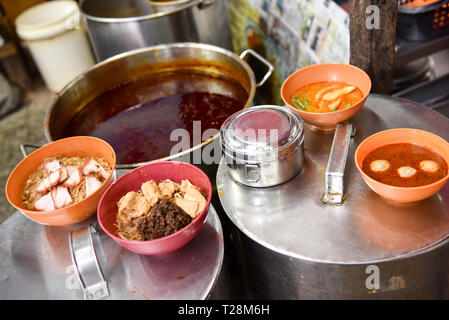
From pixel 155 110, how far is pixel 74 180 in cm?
113

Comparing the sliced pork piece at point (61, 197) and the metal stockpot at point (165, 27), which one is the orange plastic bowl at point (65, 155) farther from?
the metal stockpot at point (165, 27)

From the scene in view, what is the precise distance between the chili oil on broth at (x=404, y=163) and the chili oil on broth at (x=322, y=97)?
1.14 ft

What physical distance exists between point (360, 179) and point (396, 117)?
1.57 feet

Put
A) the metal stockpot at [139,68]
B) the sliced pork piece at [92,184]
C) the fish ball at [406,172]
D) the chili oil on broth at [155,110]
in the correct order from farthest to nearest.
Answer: the metal stockpot at [139,68], the chili oil on broth at [155,110], the sliced pork piece at [92,184], the fish ball at [406,172]

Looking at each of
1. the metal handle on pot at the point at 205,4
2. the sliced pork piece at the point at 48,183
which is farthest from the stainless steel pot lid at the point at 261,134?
the metal handle on pot at the point at 205,4

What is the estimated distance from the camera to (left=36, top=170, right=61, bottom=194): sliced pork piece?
1795 millimetres

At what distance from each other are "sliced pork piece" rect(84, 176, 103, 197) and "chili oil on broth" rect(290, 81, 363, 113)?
3.44ft

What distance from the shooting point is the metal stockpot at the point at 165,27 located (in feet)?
10.2

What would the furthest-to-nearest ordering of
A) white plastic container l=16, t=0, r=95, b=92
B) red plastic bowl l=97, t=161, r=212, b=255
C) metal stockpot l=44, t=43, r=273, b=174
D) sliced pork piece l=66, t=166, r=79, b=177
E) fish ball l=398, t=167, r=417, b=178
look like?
white plastic container l=16, t=0, r=95, b=92 < metal stockpot l=44, t=43, r=273, b=174 < sliced pork piece l=66, t=166, r=79, b=177 < fish ball l=398, t=167, r=417, b=178 < red plastic bowl l=97, t=161, r=212, b=255

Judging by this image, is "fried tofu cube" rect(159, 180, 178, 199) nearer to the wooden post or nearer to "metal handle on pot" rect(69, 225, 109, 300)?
"metal handle on pot" rect(69, 225, 109, 300)

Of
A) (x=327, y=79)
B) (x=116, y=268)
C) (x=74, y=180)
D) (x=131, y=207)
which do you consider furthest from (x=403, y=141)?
(x=74, y=180)

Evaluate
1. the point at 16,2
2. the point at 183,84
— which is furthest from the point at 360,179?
the point at 16,2

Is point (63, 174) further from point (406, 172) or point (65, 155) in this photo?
point (406, 172)

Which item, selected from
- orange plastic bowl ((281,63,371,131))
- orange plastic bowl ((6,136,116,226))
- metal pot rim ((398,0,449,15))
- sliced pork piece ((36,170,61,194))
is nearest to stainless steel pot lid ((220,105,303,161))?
orange plastic bowl ((281,63,371,131))
